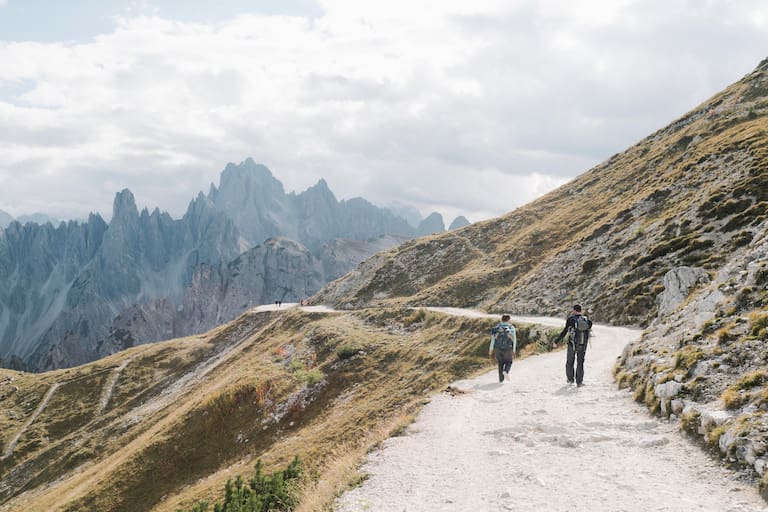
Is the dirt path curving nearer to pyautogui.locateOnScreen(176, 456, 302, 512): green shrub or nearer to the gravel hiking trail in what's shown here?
pyautogui.locateOnScreen(176, 456, 302, 512): green shrub

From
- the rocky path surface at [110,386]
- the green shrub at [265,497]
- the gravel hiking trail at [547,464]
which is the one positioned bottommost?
the rocky path surface at [110,386]

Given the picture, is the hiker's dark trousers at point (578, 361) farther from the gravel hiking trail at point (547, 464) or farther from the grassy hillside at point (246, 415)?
the grassy hillside at point (246, 415)

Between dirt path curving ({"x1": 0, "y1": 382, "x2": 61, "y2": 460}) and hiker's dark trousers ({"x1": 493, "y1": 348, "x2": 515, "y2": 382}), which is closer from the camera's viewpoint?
hiker's dark trousers ({"x1": 493, "y1": 348, "x2": 515, "y2": 382})

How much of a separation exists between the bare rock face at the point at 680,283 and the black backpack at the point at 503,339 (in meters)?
11.0

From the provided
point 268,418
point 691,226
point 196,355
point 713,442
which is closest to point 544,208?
point 691,226

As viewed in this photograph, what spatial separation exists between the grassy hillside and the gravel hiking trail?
281 cm

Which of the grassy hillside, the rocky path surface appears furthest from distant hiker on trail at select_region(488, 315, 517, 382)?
the rocky path surface

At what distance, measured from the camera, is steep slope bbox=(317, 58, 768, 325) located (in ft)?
109

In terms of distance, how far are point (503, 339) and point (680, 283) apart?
539 inches

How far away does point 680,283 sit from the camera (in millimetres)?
26562

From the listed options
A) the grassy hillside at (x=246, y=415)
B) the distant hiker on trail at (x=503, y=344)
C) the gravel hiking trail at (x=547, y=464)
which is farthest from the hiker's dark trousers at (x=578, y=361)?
the grassy hillside at (x=246, y=415)

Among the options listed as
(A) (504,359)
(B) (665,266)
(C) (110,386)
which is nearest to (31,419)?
(C) (110,386)

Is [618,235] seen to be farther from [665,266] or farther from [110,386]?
[110,386]

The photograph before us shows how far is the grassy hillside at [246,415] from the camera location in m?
28.7
